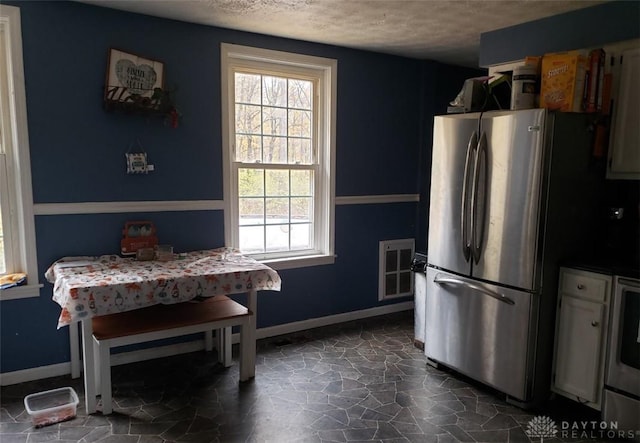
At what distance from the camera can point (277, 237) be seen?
381 cm

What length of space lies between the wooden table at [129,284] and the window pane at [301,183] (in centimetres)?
93

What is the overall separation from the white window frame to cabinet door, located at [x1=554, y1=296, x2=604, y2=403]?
10.4ft

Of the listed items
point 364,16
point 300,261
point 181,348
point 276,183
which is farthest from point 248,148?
point 181,348

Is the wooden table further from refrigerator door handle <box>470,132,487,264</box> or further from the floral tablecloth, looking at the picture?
refrigerator door handle <box>470,132,487,264</box>

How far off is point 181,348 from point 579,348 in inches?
102

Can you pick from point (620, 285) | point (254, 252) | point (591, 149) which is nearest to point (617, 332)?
point (620, 285)

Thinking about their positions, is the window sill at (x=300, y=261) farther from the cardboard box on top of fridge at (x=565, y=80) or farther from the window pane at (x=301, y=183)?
the cardboard box on top of fridge at (x=565, y=80)

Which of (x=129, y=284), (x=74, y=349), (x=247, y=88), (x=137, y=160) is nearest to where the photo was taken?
(x=129, y=284)

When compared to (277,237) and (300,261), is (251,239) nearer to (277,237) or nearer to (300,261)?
(277,237)

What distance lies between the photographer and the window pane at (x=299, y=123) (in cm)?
378

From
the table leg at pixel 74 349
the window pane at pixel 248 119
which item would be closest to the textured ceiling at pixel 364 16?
the window pane at pixel 248 119

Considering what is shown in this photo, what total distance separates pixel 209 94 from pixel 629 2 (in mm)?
2681

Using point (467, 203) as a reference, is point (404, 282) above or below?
below

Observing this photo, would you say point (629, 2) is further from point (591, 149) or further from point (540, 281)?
point (540, 281)
